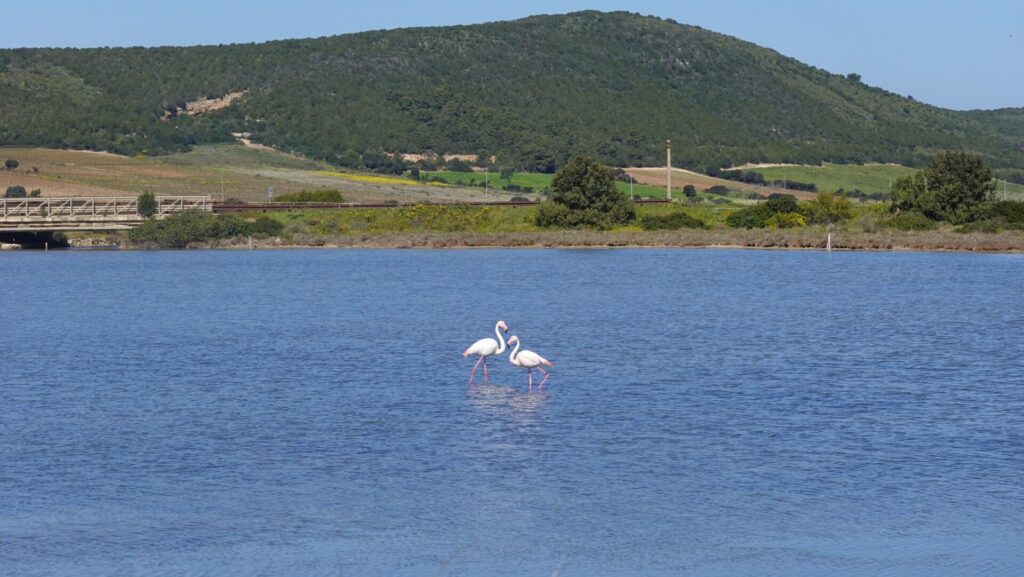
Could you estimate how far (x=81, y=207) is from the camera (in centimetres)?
10406

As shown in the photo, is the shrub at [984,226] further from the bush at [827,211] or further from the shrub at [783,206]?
the shrub at [783,206]

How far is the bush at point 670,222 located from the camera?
95562 millimetres

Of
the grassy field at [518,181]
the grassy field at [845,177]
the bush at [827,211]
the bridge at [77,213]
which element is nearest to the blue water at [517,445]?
the bush at [827,211]

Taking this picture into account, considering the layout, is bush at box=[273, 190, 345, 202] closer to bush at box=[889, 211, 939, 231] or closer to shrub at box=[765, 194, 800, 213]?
shrub at box=[765, 194, 800, 213]

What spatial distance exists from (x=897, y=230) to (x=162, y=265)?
41494mm

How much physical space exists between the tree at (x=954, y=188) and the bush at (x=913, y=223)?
0.82 m

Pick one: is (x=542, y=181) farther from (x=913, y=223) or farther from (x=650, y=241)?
(x=913, y=223)

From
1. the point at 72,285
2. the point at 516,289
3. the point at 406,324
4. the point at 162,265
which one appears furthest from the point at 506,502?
the point at 162,265

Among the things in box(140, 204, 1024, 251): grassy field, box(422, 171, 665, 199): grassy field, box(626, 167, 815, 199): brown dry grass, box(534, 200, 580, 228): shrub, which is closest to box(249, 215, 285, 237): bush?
box(140, 204, 1024, 251): grassy field

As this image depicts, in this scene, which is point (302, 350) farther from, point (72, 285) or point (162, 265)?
point (162, 265)

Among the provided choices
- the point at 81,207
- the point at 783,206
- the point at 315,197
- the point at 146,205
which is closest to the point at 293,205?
the point at 315,197

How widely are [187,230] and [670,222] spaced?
32061mm

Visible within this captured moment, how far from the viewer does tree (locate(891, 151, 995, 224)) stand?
86.6 metres

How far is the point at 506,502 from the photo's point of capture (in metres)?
17.9
